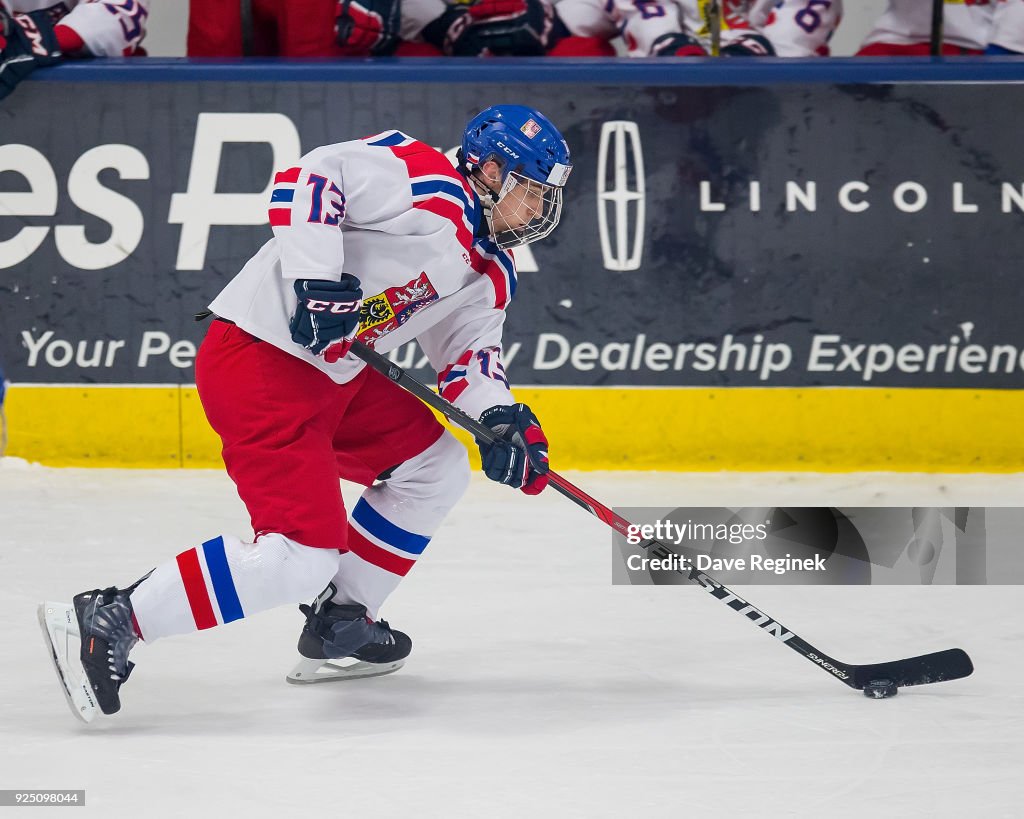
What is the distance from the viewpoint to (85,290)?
4.16m

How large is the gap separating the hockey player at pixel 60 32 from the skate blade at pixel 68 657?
7.24 ft

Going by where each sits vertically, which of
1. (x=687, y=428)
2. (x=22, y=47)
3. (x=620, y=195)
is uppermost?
(x=22, y=47)

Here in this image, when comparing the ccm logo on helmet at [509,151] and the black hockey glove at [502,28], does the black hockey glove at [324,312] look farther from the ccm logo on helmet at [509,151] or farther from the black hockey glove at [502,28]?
the black hockey glove at [502,28]

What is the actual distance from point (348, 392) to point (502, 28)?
84.9 inches

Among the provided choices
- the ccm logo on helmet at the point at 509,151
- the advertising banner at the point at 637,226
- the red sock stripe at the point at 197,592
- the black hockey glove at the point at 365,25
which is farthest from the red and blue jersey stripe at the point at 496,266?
the black hockey glove at the point at 365,25

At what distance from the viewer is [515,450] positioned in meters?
2.54

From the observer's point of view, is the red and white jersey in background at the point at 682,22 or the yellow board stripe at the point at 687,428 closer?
the yellow board stripe at the point at 687,428

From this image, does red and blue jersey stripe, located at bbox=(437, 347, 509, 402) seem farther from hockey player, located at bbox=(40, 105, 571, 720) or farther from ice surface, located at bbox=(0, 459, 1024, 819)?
ice surface, located at bbox=(0, 459, 1024, 819)

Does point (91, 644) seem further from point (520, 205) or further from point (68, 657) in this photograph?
point (520, 205)

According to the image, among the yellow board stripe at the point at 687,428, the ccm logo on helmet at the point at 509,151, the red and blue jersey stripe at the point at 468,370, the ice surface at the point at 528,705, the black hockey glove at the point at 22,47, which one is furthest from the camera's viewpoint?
the yellow board stripe at the point at 687,428

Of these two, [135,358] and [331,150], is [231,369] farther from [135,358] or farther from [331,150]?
[135,358]

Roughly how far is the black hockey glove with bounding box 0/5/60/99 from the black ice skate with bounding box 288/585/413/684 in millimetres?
2111

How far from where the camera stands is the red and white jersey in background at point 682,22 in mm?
4512

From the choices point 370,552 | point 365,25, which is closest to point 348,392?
point 370,552
